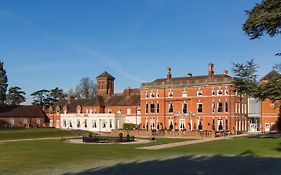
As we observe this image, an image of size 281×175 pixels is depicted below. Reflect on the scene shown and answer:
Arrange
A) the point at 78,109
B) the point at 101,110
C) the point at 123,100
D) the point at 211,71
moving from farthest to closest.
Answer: the point at 78,109 < the point at 101,110 < the point at 123,100 < the point at 211,71

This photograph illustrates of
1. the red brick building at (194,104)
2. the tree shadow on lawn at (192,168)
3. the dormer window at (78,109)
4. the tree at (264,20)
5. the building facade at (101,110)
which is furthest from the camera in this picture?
the dormer window at (78,109)

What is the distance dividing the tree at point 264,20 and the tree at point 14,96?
11363 cm

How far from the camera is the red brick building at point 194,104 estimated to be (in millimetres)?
64500

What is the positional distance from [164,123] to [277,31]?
51.0 m

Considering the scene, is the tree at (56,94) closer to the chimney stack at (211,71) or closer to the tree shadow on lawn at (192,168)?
the chimney stack at (211,71)

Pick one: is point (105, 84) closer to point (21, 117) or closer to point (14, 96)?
point (21, 117)

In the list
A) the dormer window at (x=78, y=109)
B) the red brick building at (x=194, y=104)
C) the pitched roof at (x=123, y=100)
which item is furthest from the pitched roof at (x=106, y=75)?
the red brick building at (x=194, y=104)

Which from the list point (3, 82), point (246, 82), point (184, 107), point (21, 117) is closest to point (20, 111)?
point (21, 117)

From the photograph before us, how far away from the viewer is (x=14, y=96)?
415 ft

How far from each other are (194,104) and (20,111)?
40.2 meters

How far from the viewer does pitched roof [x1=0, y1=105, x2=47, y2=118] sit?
8331cm

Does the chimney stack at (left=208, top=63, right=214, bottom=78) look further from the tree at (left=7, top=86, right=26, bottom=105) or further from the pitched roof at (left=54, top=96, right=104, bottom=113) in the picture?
the tree at (left=7, top=86, right=26, bottom=105)

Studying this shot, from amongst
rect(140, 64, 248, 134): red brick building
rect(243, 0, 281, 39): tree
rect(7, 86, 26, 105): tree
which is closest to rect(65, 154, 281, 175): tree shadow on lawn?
rect(243, 0, 281, 39): tree

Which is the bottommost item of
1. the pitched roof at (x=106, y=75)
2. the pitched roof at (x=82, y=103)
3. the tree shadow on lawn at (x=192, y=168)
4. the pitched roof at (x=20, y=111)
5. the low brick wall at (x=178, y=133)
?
the low brick wall at (x=178, y=133)
